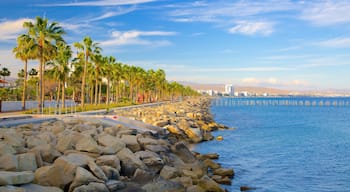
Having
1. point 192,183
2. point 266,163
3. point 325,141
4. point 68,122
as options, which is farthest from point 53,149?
point 325,141

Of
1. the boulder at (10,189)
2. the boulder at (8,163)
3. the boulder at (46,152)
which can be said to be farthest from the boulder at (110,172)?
the boulder at (10,189)

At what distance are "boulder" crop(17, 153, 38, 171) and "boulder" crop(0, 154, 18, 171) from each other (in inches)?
9.6

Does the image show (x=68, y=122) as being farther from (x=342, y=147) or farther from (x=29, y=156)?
(x=342, y=147)

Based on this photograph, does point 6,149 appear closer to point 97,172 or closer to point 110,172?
point 97,172

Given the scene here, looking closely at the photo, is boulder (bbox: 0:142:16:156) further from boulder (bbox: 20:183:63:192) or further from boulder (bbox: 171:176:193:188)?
boulder (bbox: 171:176:193:188)

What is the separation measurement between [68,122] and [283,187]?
460 inches

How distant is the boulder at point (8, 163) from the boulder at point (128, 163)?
3.98 m

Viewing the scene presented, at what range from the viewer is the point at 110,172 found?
481 inches

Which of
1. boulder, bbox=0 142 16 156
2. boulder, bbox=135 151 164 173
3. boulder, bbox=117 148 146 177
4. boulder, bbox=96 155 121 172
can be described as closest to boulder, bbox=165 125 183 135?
boulder, bbox=135 151 164 173

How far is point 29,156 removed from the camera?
11195 millimetres

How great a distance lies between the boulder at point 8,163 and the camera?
405 inches

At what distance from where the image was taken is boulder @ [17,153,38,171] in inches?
426

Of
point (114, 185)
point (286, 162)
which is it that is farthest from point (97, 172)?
point (286, 162)

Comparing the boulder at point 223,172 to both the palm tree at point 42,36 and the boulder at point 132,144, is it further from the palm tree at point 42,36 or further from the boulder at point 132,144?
the palm tree at point 42,36
